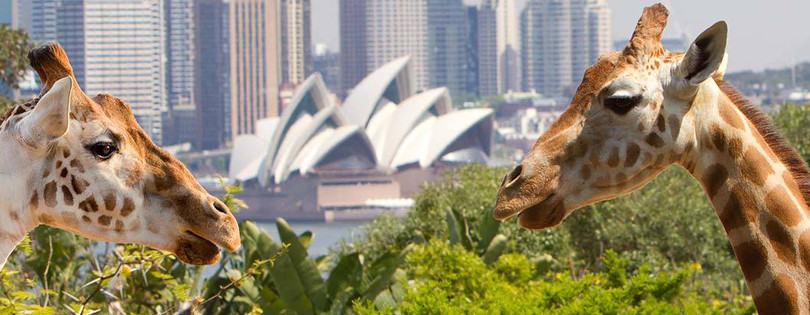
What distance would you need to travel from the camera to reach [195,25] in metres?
156

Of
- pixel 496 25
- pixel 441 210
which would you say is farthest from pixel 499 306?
pixel 496 25

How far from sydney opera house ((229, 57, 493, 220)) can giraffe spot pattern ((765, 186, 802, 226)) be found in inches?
2622

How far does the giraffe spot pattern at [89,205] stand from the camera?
11.1ft

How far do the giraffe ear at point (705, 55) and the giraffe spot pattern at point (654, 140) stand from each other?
0.53 ft

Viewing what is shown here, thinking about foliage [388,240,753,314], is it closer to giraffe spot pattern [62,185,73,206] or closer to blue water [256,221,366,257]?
giraffe spot pattern [62,185,73,206]

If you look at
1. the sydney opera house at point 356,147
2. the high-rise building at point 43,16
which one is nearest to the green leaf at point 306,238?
the sydney opera house at point 356,147

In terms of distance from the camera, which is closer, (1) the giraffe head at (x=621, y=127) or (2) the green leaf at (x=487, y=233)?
(1) the giraffe head at (x=621, y=127)

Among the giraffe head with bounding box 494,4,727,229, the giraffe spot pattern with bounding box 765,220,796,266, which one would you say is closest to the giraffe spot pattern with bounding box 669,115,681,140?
the giraffe head with bounding box 494,4,727,229

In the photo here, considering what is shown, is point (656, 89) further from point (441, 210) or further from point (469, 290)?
point (441, 210)

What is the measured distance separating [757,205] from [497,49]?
17961cm

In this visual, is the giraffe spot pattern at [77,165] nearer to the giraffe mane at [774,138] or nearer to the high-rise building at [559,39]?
the giraffe mane at [774,138]

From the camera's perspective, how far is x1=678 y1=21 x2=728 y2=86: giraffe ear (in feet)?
11.9

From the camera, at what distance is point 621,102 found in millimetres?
3822

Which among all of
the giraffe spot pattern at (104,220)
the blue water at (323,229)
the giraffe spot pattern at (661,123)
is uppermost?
the giraffe spot pattern at (661,123)
